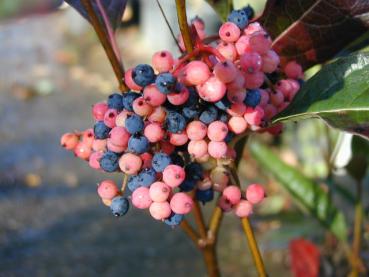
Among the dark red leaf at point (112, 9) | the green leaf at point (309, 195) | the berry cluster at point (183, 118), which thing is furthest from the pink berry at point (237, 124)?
the green leaf at point (309, 195)

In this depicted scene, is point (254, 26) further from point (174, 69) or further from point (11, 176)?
point (11, 176)

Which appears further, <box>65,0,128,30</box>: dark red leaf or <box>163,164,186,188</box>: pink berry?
<box>65,0,128,30</box>: dark red leaf

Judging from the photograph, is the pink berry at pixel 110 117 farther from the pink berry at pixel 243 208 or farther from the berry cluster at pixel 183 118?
the pink berry at pixel 243 208

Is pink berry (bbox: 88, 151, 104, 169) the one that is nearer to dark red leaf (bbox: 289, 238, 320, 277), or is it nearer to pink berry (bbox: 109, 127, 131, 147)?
pink berry (bbox: 109, 127, 131, 147)

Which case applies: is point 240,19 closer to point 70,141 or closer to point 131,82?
point 131,82

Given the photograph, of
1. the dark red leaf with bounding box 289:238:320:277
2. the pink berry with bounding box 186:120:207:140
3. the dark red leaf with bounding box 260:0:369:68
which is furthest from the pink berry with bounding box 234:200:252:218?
the dark red leaf with bounding box 289:238:320:277

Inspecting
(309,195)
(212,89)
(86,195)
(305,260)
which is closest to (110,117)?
(212,89)
